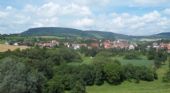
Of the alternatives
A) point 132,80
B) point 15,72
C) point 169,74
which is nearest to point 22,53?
point 132,80

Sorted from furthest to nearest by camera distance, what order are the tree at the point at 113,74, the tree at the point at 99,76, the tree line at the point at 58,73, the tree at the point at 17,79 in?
1. the tree at the point at 113,74
2. the tree at the point at 99,76
3. the tree line at the point at 58,73
4. the tree at the point at 17,79

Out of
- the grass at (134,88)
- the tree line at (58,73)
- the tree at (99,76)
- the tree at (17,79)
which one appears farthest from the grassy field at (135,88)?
the tree at (17,79)

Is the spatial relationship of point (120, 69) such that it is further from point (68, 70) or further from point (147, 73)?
point (68, 70)

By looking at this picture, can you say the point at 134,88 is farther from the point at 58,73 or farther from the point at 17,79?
the point at 17,79

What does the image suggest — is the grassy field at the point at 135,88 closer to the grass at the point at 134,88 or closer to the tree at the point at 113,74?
the grass at the point at 134,88

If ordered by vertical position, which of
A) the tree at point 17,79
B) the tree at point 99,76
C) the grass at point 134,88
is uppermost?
the tree at point 17,79

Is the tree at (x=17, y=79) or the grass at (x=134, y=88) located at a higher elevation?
the tree at (x=17, y=79)

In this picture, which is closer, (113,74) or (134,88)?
(134,88)

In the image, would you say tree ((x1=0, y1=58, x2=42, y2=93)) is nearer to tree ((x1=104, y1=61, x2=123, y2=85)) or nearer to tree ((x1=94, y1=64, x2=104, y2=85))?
tree ((x1=94, y1=64, x2=104, y2=85))

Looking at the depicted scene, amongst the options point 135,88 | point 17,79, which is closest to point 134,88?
point 135,88

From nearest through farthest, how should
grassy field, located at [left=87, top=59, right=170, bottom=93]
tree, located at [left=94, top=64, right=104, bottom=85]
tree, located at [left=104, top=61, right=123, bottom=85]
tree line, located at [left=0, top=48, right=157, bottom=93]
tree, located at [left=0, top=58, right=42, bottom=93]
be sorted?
1. tree, located at [left=0, top=58, right=42, bottom=93]
2. tree line, located at [left=0, top=48, right=157, bottom=93]
3. grassy field, located at [left=87, top=59, right=170, bottom=93]
4. tree, located at [left=94, top=64, right=104, bottom=85]
5. tree, located at [left=104, top=61, right=123, bottom=85]

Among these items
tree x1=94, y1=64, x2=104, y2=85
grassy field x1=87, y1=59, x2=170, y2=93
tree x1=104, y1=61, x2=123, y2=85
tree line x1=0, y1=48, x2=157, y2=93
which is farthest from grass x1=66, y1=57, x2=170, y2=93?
tree line x1=0, y1=48, x2=157, y2=93
